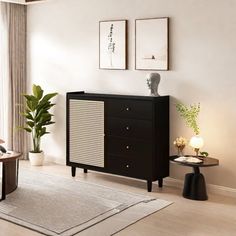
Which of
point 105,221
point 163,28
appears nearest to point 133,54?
point 163,28

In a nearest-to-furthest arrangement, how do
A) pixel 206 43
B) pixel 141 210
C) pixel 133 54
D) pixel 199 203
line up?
1. pixel 141 210
2. pixel 199 203
3. pixel 206 43
4. pixel 133 54

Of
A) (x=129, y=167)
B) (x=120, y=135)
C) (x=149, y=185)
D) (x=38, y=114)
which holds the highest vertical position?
(x=38, y=114)

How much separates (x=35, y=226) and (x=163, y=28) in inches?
105

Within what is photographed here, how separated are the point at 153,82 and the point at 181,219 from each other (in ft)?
5.45

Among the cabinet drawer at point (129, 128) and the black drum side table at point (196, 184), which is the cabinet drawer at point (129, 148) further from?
the black drum side table at point (196, 184)

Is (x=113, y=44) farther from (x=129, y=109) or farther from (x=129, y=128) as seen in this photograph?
(x=129, y=128)

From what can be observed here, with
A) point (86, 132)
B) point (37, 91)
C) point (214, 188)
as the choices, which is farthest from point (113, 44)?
point (214, 188)

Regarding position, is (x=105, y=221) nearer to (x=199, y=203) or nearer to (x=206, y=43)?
(x=199, y=203)

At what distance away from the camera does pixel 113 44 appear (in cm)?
533

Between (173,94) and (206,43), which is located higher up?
(206,43)

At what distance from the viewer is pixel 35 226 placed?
11.8 feet

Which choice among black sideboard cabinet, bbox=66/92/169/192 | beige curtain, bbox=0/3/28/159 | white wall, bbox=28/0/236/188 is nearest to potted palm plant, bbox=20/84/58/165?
white wall, bbox=28/0/236/188

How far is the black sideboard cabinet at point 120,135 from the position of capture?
464 cm

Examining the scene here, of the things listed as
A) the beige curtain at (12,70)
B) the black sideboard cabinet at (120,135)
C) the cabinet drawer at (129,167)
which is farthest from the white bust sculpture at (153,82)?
the beige curtain at (12,70)
